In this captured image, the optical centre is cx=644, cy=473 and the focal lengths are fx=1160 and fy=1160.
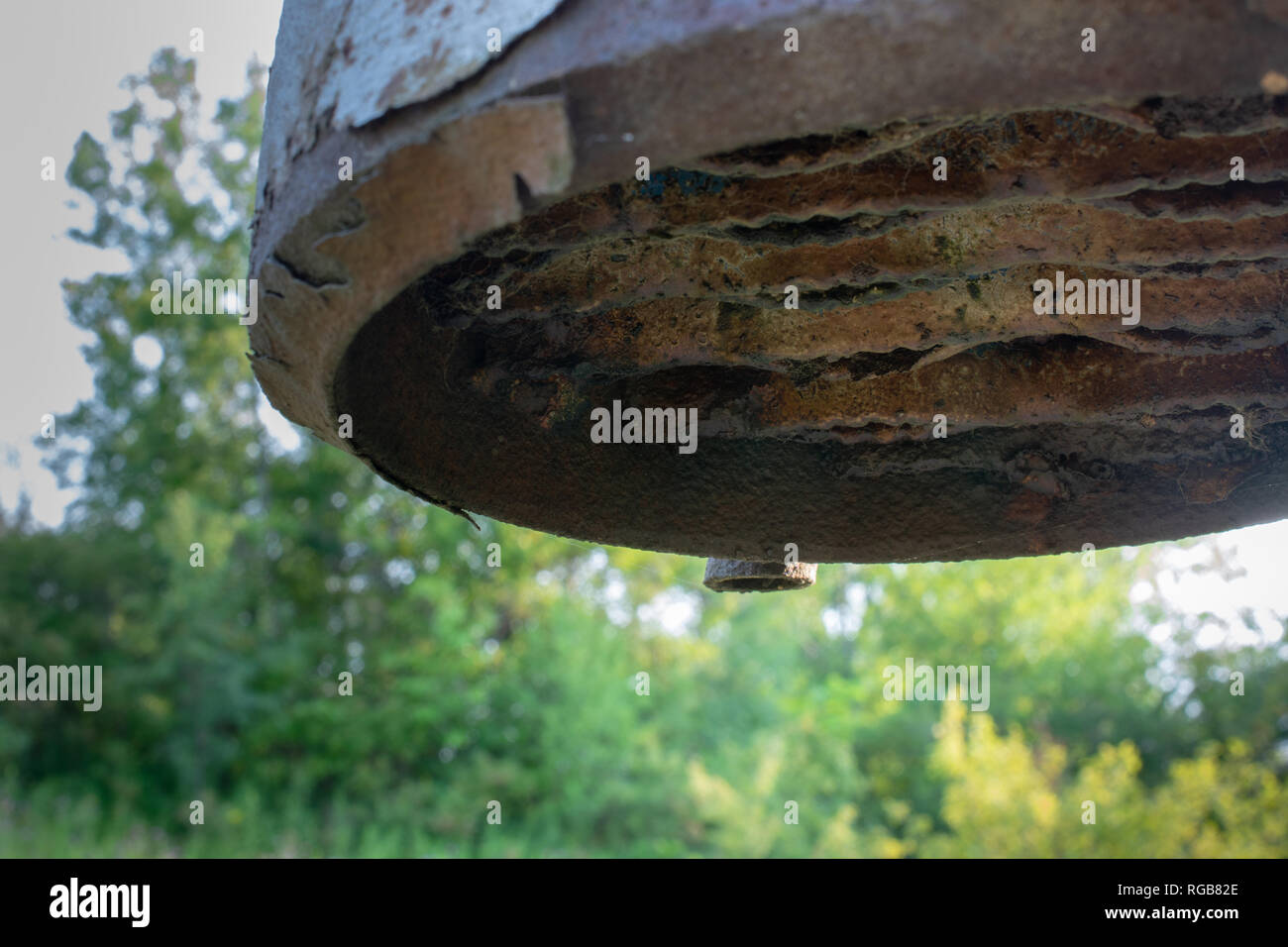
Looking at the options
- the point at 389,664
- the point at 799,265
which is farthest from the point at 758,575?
the point at 389,664

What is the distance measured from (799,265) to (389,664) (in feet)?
40.1

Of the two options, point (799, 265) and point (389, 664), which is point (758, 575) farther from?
point (389, 664)

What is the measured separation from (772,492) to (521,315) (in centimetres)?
41

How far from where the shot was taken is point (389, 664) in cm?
1288

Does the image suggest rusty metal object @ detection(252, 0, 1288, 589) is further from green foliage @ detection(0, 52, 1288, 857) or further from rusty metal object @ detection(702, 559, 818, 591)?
green foliage @ detection(0, 52, 1288, 857)

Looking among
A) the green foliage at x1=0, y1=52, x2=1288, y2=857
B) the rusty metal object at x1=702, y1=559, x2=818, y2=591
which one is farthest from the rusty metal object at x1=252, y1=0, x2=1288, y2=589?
the green foliage at x1=0, y1=52, x2=1288, y2=857

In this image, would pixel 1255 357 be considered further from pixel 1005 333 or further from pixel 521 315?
pixel 521 315

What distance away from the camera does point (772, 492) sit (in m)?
1.51

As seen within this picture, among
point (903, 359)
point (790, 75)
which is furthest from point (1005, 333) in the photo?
point (790, 75)

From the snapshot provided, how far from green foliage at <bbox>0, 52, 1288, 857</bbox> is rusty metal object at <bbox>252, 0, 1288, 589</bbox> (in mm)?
9635

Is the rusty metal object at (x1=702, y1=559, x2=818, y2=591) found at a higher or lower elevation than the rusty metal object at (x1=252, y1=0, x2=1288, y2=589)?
lower

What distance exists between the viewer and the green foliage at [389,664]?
39.6 ft

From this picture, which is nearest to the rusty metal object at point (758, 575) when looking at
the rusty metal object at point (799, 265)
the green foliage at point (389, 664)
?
the rusty metal object at point (799, 265)

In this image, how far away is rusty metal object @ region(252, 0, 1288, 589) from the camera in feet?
2.60
